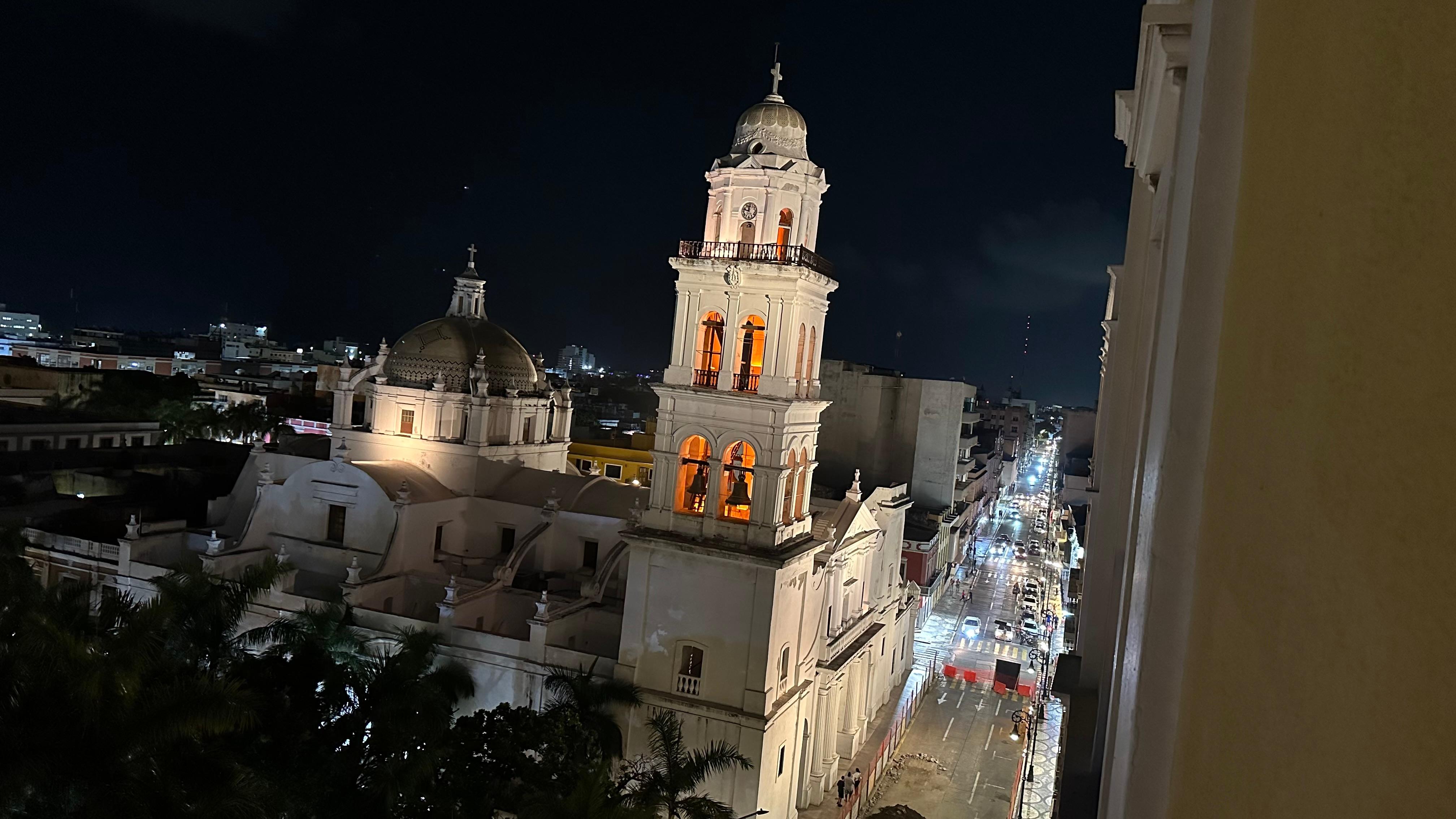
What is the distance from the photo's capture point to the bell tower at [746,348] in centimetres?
2392

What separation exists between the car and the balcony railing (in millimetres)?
34041

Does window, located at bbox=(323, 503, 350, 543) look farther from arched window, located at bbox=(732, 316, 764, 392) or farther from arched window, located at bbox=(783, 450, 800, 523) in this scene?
arched window, located at bbox=(783, 450, 800, 523)

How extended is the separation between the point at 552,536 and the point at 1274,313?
32.4 m

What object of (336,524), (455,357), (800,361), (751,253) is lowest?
(336,524)

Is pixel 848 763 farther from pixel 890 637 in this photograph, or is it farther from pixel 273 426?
pixel 273 426

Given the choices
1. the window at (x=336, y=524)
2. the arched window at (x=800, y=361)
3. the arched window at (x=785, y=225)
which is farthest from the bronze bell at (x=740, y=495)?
the window at (x=336, y=524)

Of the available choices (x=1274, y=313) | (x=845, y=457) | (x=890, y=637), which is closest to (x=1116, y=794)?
(x=1274, y=313)

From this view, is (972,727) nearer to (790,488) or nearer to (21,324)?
(790,488)

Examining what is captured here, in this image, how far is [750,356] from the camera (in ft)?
81.7

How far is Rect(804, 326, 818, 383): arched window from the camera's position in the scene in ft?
83.3

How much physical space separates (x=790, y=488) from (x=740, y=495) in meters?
1.63

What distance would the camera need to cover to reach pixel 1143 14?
3080 millimetres

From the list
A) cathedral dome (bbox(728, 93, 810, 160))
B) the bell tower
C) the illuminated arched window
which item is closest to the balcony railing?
the bell tower

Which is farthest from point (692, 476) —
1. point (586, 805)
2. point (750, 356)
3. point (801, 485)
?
point (586, 805)
